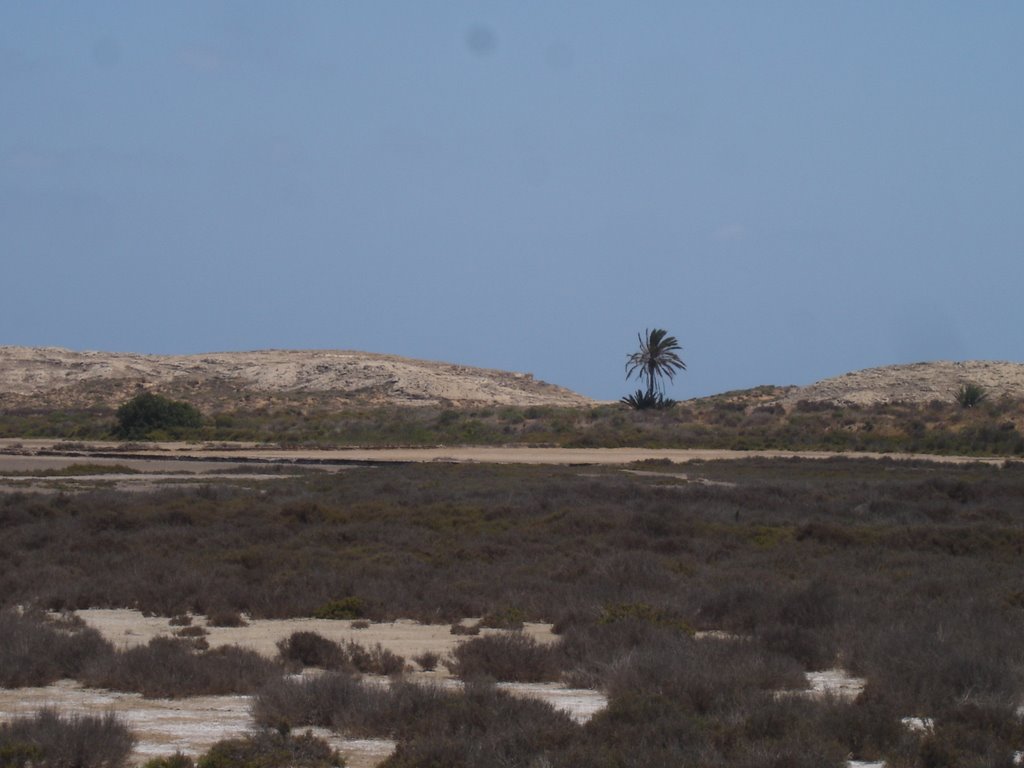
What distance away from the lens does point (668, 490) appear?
3491 cm

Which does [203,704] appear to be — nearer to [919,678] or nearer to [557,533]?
[919,678]

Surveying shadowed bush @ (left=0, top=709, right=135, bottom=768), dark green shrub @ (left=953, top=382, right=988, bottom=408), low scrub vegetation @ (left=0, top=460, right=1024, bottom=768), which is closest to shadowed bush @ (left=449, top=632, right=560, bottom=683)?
low scrub vegetation @ (left=0, top=460, right=1024, bottom=768)

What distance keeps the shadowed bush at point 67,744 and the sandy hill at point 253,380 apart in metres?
110

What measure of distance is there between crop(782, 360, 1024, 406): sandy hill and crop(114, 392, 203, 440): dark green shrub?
46.7 metres

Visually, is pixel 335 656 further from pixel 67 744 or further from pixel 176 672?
pixel 67 744

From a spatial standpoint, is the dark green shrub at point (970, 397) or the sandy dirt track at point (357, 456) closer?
the sandy dirt track at point (357, 456)

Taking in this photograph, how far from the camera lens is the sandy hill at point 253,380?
123m

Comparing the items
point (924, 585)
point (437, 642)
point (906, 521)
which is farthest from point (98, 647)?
point (906, 521)

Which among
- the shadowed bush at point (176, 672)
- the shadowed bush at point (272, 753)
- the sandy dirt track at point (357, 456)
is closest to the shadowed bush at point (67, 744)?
the shadowed bush at point (272, 753)

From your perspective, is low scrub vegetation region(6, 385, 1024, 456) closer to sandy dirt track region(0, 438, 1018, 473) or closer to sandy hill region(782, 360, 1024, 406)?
sandy hill region(782, 360, 1024, 406)

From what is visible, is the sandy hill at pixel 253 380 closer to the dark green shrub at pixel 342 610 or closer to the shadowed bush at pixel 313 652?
the dark green shrub at pixel 342 610

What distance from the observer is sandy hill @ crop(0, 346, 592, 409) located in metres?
123

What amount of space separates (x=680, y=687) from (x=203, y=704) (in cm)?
394

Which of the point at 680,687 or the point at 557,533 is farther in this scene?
the point at 557,533
